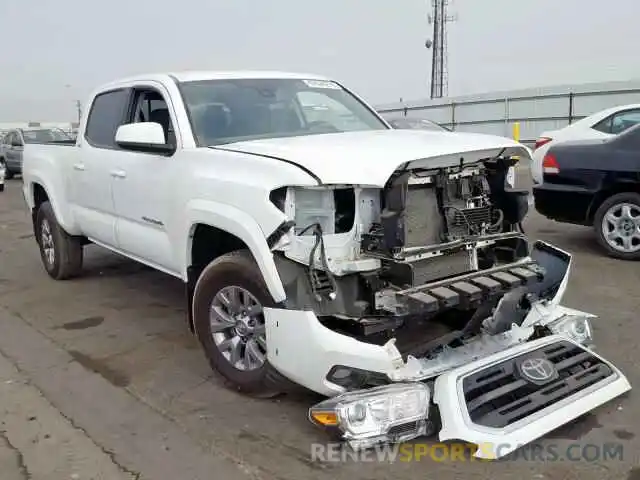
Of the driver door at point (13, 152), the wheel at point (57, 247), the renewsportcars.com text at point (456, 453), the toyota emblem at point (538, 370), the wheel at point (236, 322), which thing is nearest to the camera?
the renewsportcars.com text at point (456, 453)

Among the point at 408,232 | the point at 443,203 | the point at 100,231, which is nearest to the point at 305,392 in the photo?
the point at 408,232

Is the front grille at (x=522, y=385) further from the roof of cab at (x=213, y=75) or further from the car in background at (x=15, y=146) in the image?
the car in background at (x=15, y=146)

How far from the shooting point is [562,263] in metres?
4.46

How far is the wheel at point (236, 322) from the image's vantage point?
3.64 meters

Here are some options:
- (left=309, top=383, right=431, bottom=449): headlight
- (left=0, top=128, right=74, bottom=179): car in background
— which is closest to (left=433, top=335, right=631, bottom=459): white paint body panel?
(left=309, top=383, right=431, bottom=449): headlight

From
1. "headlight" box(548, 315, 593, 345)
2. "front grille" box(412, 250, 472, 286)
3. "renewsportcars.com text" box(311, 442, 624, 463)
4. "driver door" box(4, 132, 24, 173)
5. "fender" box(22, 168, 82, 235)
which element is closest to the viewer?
"renewsportcars.com text" box(311, 442, 624, 463)

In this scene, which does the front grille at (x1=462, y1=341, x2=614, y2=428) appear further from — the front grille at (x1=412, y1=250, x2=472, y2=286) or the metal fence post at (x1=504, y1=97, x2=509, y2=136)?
the metal fence post at (x1=504, y1=97, x2=509, y2=136)

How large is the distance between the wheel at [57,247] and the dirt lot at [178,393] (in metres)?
0.15

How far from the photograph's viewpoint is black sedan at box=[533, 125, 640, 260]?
6.99 meters

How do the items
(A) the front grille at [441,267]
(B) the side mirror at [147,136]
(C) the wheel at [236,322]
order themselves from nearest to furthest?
1. (A) the front grille at [441,267]
2. (C) the wheel at [236,322]
3. (B) the side mirror at [147,136]

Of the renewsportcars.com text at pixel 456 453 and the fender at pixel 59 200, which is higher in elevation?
the fender at pixel 59 200

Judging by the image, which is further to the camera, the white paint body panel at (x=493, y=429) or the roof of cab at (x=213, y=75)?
the roof of cab at (x=213, y=75)

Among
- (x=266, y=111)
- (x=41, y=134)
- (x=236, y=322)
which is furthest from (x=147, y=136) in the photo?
(x=41, y=134)

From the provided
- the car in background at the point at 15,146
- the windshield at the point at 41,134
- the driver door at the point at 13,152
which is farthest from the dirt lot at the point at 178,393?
the driver door at the point at 13,152
